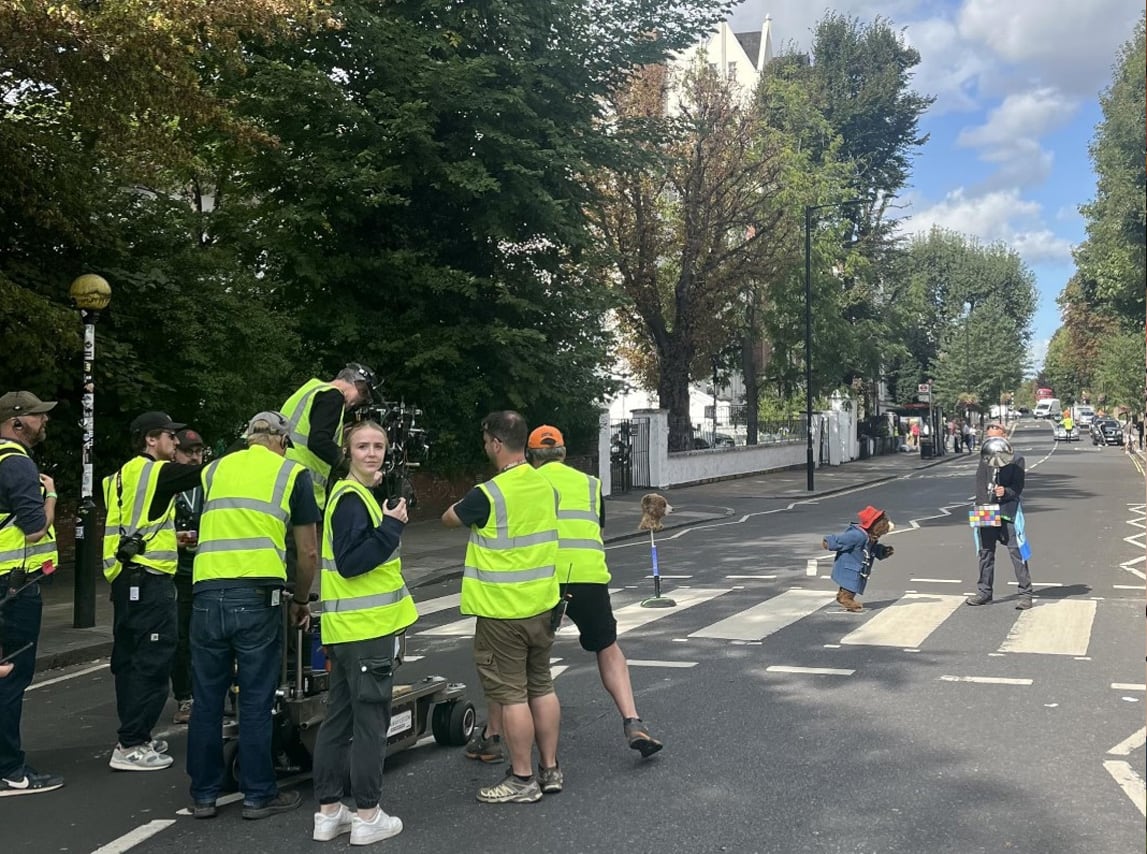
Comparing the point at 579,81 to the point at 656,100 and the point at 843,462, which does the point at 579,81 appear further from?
the point at 843,462

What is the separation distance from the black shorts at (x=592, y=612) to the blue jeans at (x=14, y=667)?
9.23 feet

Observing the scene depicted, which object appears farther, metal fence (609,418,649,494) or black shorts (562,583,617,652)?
metal fence (609,418,649,494)

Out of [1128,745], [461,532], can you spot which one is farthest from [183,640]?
[461,532]

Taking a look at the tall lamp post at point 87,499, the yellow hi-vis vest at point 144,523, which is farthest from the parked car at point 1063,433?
the yellow hi-vis vest at point 144,523

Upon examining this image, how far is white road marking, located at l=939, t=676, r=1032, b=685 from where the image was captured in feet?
23.9

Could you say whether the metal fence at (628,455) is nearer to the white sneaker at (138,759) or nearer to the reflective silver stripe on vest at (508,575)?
the white sneaker at (138,759)

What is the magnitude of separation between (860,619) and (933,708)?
3193 mm

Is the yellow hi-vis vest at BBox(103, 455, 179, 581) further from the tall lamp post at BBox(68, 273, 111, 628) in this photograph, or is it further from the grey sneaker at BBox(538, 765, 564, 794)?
the tall lamp post at BBox(68, 273, 111, 628)

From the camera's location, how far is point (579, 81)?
20328 mm

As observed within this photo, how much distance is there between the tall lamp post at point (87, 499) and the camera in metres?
9.98

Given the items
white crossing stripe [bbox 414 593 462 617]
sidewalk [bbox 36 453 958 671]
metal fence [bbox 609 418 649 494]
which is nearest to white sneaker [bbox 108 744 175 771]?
sidewalk [bbox 36 453 958 671]

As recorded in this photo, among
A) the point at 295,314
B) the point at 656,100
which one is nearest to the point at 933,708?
the point at 295,314

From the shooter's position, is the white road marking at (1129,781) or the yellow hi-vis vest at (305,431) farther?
the yellow hi-vis vest at (305,431)

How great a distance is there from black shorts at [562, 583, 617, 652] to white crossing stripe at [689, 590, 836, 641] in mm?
3355
